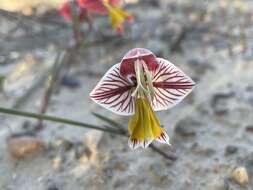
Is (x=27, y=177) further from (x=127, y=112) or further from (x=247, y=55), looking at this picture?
(x=247, y=55)

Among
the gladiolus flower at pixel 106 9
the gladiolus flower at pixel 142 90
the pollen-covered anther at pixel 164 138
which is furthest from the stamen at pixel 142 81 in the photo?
the gladiolus flower at pixel 106 9

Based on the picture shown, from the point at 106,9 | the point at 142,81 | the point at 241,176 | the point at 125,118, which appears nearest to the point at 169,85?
the point at 142,81

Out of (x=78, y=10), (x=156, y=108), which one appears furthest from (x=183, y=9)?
(x=156, y=108)

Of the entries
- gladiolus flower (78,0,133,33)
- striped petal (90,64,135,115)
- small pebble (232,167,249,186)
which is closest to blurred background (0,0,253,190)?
small pebble (232,167,249,186)

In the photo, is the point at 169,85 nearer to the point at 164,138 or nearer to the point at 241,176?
the point at 164,138

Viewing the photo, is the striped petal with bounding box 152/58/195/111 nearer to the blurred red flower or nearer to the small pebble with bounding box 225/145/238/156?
the small pebble with bounding box 225/145/238/156
